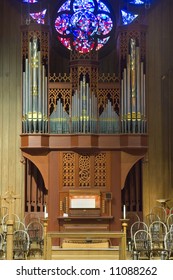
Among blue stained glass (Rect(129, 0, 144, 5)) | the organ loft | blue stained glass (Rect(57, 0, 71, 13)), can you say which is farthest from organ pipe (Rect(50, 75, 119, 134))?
blue stained glass (Rect(129, 0, 144, 5))

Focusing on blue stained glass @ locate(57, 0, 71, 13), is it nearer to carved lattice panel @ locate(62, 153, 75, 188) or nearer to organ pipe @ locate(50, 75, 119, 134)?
organ pipe @ locate(50, 75, 119, 134)

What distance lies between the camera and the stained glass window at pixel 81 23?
1536cm

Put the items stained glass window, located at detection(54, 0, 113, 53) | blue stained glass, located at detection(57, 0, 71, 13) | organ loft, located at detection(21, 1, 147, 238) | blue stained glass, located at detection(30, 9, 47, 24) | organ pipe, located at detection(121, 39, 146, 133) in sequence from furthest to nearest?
blue stained glass, located at detection(57, 0, 71, 13) < stained glass window, located at detection(54, 0, 113, 53) < blue stained glass, located at detection(30, 9, 47, 24) < organ pipe, located at detection(121, 39, 146, 133) < organ loft, located at detection(21, 1, 147, 238)

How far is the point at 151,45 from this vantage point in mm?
14969

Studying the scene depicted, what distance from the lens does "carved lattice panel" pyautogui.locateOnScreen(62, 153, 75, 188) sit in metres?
13.7

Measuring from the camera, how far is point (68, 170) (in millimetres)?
13750

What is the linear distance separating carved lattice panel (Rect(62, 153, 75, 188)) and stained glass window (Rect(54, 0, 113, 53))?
11.5 ft

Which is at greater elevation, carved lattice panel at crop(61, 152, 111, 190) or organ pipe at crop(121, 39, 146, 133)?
organ pipe at crop(121, 39, 146, 133)

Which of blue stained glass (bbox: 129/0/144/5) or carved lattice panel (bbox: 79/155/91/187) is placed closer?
carved lattice panel (bbox: 79/155/91/187)

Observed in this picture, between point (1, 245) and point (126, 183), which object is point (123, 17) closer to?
point (126, 183)

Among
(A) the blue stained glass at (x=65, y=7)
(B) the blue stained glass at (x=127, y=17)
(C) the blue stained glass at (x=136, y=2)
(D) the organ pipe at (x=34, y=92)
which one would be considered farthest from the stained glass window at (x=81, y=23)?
(D) the organ pipe at (x=34, y=92)

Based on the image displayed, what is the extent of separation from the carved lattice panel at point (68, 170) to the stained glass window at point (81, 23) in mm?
3491

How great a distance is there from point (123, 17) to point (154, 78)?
215cm

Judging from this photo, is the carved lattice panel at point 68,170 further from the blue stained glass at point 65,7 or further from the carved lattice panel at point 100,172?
the blue stained glass at point 65,7
